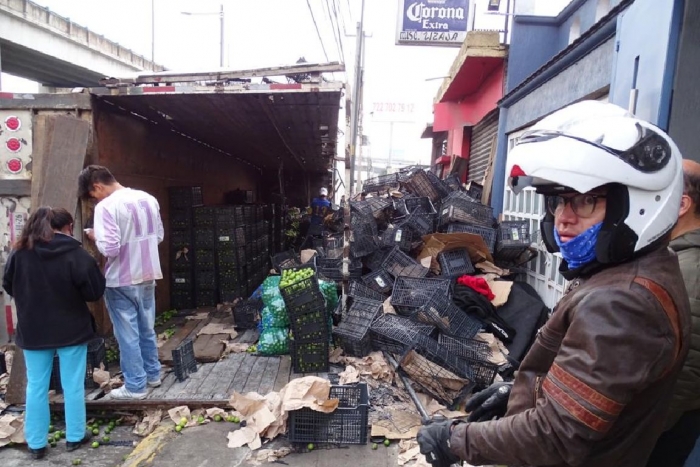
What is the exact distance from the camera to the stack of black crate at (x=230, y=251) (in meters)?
7.59

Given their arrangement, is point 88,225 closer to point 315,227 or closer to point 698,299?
point 698,299

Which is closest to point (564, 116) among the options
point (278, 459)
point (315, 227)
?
point (278, 459)

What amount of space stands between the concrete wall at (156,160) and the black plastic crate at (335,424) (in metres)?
4.18

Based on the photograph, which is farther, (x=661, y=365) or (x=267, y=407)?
(x=267, y=407)

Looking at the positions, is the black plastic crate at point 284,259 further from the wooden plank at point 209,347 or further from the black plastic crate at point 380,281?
the wooden plank at point 209,347

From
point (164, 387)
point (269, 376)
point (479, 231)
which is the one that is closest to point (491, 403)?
point (269, 376)

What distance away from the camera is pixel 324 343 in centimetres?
473

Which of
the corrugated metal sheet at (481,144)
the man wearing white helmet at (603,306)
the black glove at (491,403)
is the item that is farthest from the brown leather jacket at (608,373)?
the corrugated metal sheet at (481,144)

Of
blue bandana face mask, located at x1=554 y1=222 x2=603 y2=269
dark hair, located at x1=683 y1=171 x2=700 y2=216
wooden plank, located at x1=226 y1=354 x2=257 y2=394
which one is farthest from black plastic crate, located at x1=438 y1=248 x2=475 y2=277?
blue bandana face mask, located at x1=554 y1=222 x2=603 y2=269

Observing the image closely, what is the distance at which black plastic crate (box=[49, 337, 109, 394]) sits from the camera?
4188mm

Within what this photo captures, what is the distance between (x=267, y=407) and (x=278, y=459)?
513 millimetres

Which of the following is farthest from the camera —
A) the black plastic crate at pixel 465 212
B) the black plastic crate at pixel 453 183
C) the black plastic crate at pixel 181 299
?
the black plastic crate at pixel 453 183

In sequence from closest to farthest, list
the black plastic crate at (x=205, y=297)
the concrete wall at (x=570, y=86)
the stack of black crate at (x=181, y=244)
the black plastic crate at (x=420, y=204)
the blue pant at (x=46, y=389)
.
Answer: the blue pant at (x=46, y=389) < the concrete wall at (x=570, y=86) < the stack of black crate at (x=181, y=244) < the black plastic crate at (x=205, y=297) < the black plastic crate at (x=420, y=204)

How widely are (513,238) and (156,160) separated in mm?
Answer: 6040
